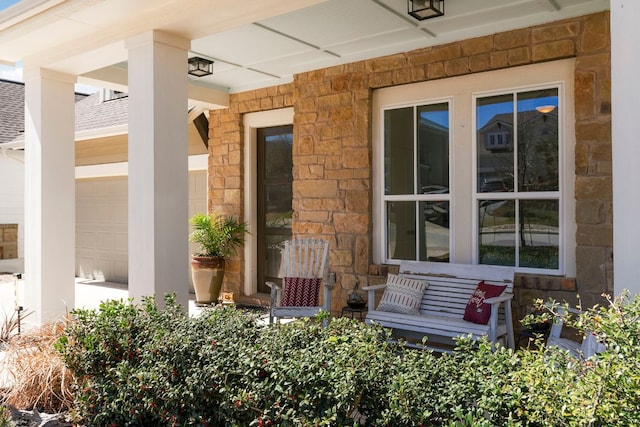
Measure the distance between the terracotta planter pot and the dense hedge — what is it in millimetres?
3668

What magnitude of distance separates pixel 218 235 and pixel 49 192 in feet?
7.26

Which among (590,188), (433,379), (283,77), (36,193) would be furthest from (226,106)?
(433,379)

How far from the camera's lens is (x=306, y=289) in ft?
17.3

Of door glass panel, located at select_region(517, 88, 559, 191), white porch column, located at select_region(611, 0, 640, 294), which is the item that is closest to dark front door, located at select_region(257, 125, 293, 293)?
door glass panel, located at select_region(517, 88, 559, 191)

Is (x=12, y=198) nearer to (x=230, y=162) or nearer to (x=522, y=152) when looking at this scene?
(x=230, y=162)

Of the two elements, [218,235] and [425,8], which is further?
[218,235]

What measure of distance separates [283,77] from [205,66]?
40.2 inches

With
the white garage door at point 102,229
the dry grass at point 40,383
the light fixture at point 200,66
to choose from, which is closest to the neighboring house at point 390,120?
the light fixture at point 200,66

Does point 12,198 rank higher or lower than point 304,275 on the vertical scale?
higher

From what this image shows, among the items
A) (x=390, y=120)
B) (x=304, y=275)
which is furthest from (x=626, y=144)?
(x=304, y=275)

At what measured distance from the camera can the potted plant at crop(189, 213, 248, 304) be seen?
6855mm

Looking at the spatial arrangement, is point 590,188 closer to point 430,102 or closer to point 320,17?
point 430,102

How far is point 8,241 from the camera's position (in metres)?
11.3

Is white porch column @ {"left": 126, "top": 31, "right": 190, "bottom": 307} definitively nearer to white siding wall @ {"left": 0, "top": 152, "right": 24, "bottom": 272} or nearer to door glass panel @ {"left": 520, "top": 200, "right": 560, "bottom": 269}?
door glass panel @ {"left": 520, "top": 200, "right": 560, "bottom": 269}
